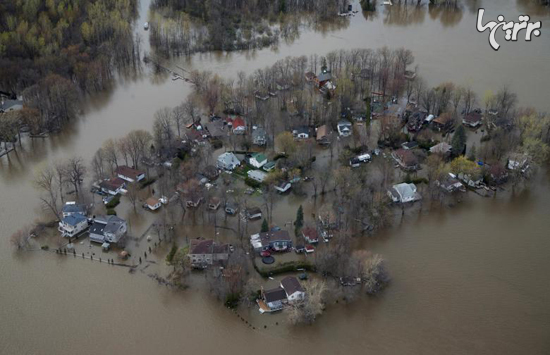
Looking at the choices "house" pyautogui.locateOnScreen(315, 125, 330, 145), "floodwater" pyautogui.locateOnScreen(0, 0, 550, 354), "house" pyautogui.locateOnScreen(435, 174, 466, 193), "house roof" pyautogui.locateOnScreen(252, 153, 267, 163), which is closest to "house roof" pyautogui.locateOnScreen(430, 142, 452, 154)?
→ "house" pyautogui.locateOnScreen(435, 174, 466, 193)

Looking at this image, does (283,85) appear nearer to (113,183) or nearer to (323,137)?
(323,137)

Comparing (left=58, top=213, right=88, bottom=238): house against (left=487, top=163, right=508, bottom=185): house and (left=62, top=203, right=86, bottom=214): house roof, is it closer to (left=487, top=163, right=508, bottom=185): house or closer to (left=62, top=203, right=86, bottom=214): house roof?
(left=62, top=203, right=86, bottom=214): house roof

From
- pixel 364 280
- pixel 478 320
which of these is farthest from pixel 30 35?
pixel 478 320

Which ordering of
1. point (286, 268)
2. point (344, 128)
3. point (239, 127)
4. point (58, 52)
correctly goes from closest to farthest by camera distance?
point (286, 268), point (344, 128), point (239, 127), point (58, 52)

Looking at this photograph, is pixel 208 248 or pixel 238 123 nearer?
pixel 208 248

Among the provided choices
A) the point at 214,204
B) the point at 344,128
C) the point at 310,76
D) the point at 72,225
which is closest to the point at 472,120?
the point at 344,128

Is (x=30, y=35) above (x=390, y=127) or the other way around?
above

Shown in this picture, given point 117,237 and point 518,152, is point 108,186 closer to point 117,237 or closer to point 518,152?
point 117,237
